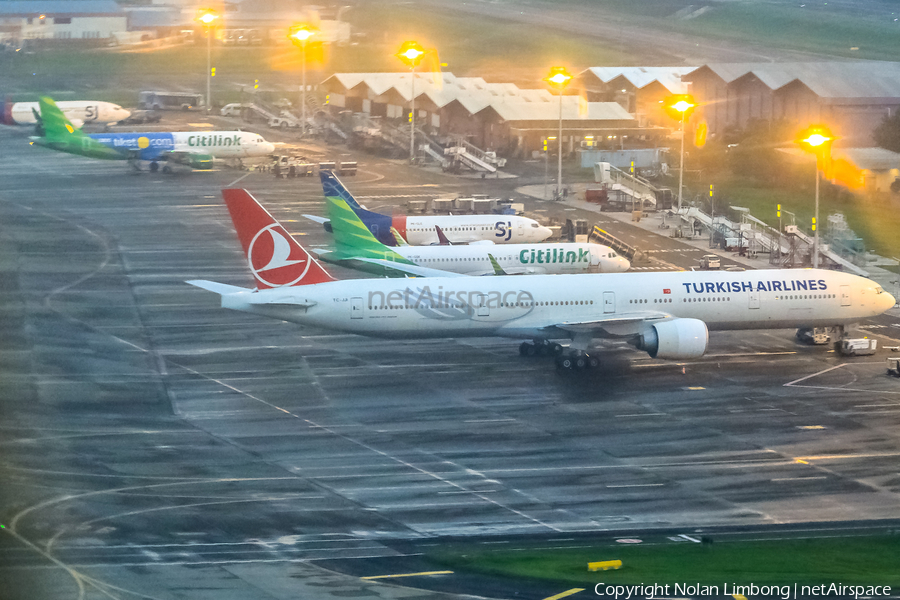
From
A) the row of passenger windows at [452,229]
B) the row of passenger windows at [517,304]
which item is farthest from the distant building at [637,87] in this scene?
the row of passenger windows at [517,304]

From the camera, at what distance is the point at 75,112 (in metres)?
173

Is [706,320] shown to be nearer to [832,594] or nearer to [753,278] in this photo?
[753,278]

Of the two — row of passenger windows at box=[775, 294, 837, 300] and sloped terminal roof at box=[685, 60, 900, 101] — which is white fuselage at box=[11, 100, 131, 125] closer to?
sloped terminal roof at box=[685, 60, 900, 101]

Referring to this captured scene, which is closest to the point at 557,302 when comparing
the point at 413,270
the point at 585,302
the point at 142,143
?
the point at 585,302

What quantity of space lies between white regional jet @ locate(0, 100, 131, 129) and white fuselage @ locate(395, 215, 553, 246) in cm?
8494

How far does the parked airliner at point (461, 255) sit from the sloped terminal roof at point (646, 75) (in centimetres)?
9330

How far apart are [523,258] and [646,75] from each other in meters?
103

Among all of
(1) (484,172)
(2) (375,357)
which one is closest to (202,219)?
(1) (484,172)

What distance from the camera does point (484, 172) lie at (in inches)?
5773

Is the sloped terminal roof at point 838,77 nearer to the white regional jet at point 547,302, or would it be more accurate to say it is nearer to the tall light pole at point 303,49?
the tall light pole at point 303,49

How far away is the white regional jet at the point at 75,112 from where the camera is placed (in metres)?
170

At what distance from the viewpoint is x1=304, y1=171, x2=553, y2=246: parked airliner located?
9406cm

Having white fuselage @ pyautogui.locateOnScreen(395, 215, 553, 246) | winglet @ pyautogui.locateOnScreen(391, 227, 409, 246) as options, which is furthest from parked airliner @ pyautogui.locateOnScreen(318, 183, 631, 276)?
white fuselage @ pyautogui.locateOnScreen(395, 215, 553, 246)

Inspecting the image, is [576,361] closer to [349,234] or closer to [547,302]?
[547,302]
